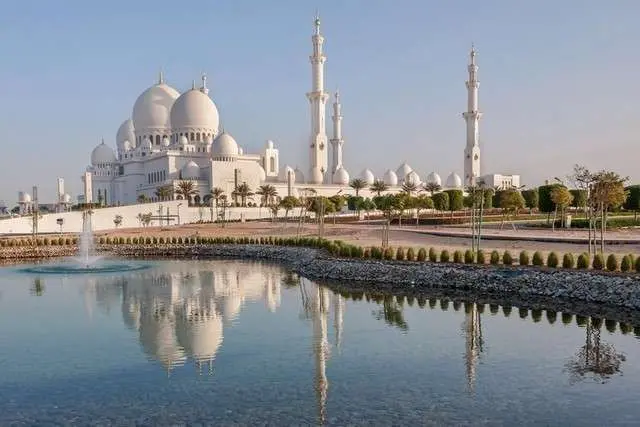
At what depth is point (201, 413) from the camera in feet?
33.1

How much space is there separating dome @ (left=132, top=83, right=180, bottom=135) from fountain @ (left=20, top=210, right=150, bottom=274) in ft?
183

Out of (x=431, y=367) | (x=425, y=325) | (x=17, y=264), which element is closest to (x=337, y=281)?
(x=425, y=325)

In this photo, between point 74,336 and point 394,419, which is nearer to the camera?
point 394,419

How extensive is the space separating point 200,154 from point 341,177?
22645mm

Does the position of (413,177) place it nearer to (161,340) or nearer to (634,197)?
(634,197)

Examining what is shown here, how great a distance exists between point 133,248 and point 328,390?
31.9m

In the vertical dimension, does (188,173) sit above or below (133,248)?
above

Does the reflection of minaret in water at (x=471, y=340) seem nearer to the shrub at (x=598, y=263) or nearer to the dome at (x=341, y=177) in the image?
the shrub at (x=598, y=263)

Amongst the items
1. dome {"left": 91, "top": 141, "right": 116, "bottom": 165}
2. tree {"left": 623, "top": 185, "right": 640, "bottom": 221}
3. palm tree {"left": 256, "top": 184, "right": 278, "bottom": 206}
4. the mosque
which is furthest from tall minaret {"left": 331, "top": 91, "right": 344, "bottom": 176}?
tree {"left": 623, "top": 185, "right": 640, "bottom": 221}

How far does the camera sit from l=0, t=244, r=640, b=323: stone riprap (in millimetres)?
18953

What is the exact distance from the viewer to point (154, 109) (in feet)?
309

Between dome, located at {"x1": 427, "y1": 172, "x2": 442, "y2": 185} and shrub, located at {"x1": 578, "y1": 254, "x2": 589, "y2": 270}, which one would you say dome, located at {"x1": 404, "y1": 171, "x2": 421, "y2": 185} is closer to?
dome, located at {"x1": 427, "y1": 172, "x2": 442, "y2": 185}

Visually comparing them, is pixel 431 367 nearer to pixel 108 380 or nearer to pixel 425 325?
pixel 425 325

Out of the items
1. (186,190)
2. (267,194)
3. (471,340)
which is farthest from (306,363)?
(267,194)
